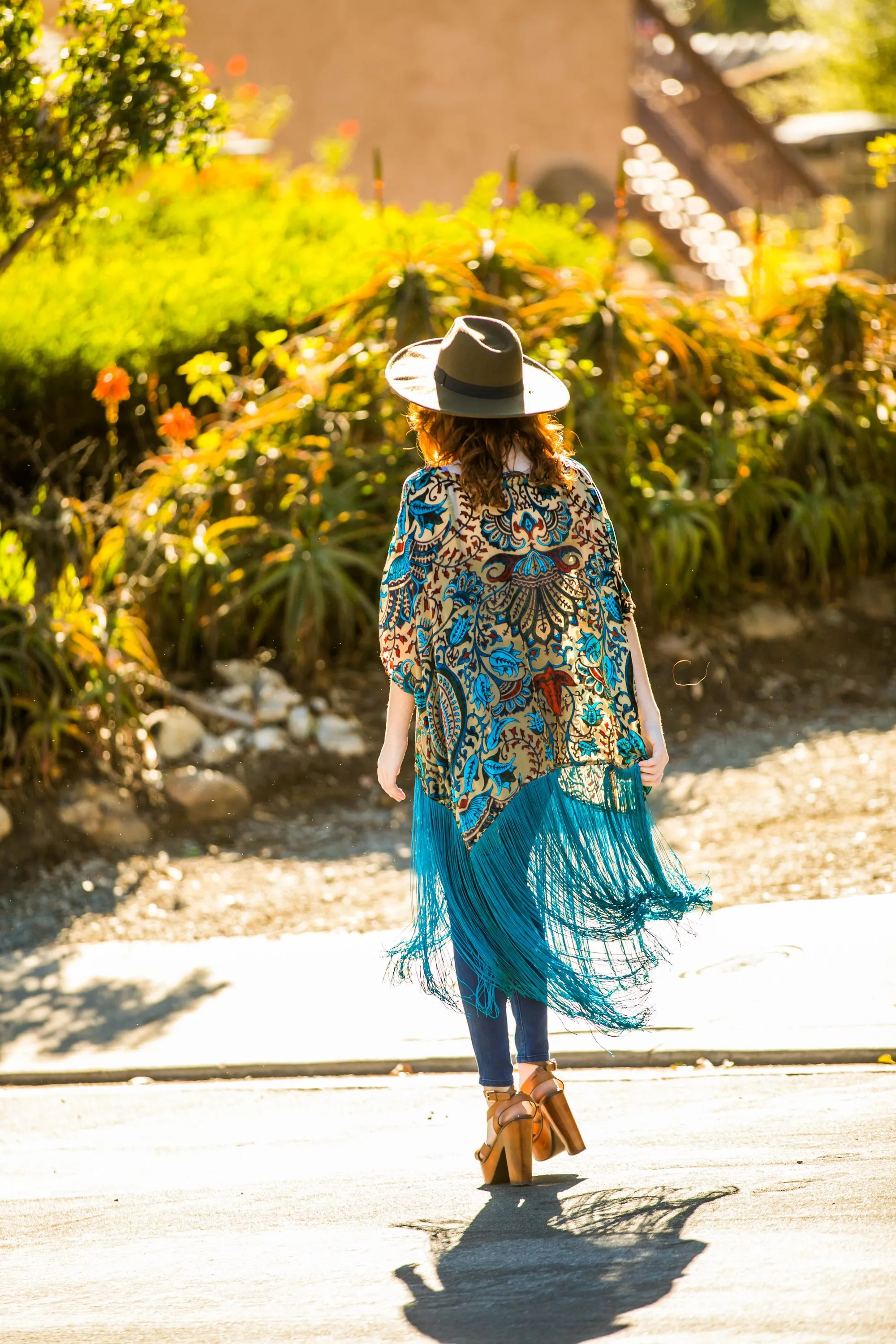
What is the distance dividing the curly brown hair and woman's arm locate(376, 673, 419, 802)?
477 mm

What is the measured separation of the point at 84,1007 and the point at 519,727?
2102 millimetres

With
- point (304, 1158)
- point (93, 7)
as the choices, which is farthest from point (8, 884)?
point (93, 7)

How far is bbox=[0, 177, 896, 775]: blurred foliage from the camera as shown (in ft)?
21.9

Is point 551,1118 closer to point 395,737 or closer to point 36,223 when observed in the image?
point 395,737

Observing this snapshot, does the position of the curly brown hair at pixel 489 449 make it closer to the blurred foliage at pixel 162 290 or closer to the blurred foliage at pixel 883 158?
the blurred foliage at pixel 162 290

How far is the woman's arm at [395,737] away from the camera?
3.42 metres

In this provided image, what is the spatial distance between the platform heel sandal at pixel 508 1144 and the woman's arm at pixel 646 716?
80cm

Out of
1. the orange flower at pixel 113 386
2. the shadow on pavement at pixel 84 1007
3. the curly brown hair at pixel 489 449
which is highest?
the curly brown hair at pixel 489 449

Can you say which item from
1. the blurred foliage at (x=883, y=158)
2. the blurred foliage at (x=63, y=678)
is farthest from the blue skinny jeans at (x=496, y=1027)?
the blurred foliage at (x=883, y=158)

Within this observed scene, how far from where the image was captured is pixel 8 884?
5605 millimetres

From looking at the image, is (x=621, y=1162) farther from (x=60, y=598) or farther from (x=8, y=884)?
(x=60, y=598)

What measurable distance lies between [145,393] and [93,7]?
7.74ft

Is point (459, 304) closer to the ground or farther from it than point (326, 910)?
farther from it

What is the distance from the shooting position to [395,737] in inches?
135
